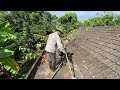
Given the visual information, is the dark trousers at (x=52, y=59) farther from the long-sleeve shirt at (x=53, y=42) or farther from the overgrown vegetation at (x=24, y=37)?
the overgrown vegetation at (x=24, y=37)

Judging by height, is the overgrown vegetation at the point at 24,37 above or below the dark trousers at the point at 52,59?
below

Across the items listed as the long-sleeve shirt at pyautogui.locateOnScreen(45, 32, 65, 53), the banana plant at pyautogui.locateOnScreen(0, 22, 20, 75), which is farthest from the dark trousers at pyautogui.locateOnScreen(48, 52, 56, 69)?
the banana plant at pyautogui.locateOnScreen(0, 22, 20, 75)

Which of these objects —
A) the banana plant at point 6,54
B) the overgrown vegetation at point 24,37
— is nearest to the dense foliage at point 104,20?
the overgrown vegetation at point 24,37

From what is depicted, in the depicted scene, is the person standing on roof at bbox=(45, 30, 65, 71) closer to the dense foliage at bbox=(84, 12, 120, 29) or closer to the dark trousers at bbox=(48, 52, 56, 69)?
the dark trousers at bbox=(48, 52, 56, 69)

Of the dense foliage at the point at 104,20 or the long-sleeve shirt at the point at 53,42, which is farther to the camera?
the dense foliage at the point at 104,20

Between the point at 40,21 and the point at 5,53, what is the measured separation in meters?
13.6

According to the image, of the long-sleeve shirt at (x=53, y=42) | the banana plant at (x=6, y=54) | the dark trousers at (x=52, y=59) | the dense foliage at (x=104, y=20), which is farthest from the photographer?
the dense foliage at (x=104, y=20)

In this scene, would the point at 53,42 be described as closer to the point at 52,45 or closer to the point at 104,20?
the point at 52,45


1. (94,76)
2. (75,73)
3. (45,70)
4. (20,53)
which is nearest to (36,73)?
(45,70)

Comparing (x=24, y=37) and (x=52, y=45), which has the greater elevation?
(x=52, y=45)

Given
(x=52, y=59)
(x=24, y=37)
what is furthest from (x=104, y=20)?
(x=52, y=59)

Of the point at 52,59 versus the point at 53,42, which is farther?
the point at 52,59
